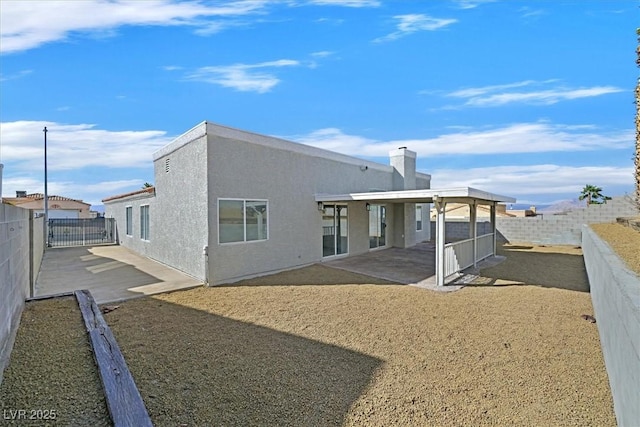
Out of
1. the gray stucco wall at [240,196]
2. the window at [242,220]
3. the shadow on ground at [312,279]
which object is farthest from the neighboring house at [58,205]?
the shadow on ground at [312,279]

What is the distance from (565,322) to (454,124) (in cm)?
1035

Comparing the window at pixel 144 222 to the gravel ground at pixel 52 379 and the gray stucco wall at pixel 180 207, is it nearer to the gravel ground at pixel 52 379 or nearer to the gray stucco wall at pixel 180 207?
the gray stucco wall at pixel 180 207

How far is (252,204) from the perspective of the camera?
9.72m

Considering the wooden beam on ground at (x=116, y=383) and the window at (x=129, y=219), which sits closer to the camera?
the wooden beam on ground at (x=116, y=383)

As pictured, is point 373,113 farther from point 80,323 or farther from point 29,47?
point 80,323

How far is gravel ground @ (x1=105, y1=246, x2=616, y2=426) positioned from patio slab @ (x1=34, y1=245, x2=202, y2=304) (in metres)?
1.01

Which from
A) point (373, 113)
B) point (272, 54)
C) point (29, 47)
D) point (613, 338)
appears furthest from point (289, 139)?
point (613, 338)

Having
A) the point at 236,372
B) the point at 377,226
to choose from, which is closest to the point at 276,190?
the point at 377,226

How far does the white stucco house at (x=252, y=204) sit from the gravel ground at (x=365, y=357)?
5.84ft

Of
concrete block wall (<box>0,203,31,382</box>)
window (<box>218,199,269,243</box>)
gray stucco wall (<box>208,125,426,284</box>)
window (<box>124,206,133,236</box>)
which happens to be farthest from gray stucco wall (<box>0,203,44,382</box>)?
window (<box>124,206,133,236</box>)

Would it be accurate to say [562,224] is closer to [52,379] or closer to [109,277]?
[109,277]

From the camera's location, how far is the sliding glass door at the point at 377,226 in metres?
14.8

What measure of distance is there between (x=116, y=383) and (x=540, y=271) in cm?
1229

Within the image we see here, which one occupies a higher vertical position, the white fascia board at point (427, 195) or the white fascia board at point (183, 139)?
the white fascia board at point (183, 139)
